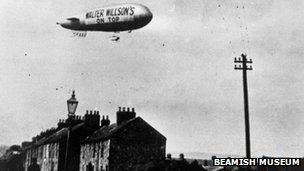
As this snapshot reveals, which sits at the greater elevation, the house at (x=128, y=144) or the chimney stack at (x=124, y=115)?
the chimney stack at (x=124, y=115)

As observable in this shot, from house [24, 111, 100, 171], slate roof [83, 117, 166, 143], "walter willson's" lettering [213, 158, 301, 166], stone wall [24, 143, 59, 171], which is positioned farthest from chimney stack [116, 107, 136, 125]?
"walter willson's" lettering [213, 158, 301, 166]

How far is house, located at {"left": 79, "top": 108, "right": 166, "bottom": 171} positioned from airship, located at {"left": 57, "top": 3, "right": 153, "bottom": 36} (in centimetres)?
850

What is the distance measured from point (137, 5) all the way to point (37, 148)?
35802 millimetres

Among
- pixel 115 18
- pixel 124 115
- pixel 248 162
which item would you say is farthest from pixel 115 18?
pixel 248 162

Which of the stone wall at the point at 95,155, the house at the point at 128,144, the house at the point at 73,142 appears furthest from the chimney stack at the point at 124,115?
the house at the point at 73,142

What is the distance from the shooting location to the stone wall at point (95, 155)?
39344 millimetres

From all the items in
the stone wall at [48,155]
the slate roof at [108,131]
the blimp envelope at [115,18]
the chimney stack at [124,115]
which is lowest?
the stone wall at [48,155]

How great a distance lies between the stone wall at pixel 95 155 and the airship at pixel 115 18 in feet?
36.6

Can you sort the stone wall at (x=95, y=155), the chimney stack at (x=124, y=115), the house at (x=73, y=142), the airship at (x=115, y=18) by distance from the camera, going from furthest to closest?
the house at (x=73, y=142)
the chimney stack at (x=124, y=115)
the stone wall at (x=95, y=155)
the airship at (x=115, y=18)

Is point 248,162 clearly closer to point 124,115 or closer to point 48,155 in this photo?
point 124,115

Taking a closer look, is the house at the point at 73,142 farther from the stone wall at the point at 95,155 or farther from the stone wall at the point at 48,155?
the stone wall at the point at 95,155

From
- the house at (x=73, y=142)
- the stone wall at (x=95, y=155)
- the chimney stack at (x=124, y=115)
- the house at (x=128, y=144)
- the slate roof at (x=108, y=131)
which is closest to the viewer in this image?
the house at (x=128, y=144)

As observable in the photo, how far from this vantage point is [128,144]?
3884 centimetres

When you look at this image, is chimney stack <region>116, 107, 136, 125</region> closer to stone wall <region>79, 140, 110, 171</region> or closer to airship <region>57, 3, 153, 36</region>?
stone wall <region>79, 140, 110, 171</region>
